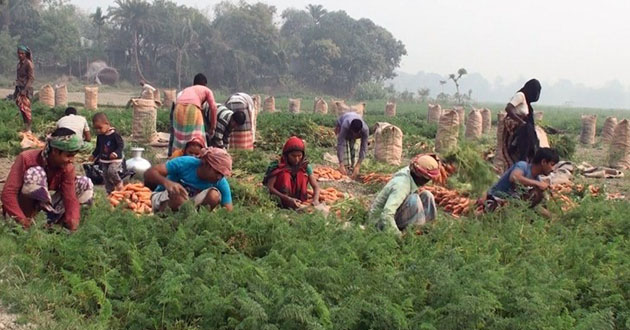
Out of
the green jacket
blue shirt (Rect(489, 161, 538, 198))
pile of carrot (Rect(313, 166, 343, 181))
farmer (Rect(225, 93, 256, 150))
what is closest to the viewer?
the green jacket

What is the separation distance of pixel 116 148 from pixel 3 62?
133 ft

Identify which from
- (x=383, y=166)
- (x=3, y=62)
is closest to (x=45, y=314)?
(x=383, y=166)

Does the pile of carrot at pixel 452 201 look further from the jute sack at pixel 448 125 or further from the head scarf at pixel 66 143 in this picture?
the jute sack at pixel 448 125

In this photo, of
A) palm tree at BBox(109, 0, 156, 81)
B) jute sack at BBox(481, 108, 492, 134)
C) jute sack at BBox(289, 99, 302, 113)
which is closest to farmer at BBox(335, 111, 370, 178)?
jute sack at BBox(481, 108, 492, 134)

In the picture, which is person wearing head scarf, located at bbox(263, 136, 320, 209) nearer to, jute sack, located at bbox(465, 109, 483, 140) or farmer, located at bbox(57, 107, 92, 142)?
farmer, located at bbox(57, 107, 92, 142)

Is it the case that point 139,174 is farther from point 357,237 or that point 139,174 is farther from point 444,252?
point 444,252

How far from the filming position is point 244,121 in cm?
860

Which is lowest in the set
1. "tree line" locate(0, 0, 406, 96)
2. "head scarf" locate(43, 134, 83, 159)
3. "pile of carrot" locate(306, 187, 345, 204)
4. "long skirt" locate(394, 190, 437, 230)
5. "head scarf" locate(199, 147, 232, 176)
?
"pile of carrot" locate(306, 187, 345, 204)

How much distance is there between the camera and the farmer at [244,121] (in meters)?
8.60

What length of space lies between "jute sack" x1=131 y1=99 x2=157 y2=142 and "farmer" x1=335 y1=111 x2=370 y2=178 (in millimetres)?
4549

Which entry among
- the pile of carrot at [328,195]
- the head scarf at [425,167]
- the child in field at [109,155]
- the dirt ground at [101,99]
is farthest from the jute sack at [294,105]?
the head scarf at [425,167]

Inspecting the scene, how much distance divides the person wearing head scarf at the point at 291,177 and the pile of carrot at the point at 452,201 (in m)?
1.54

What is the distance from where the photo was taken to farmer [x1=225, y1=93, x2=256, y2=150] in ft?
28.2

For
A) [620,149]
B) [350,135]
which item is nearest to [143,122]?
[350,135]
